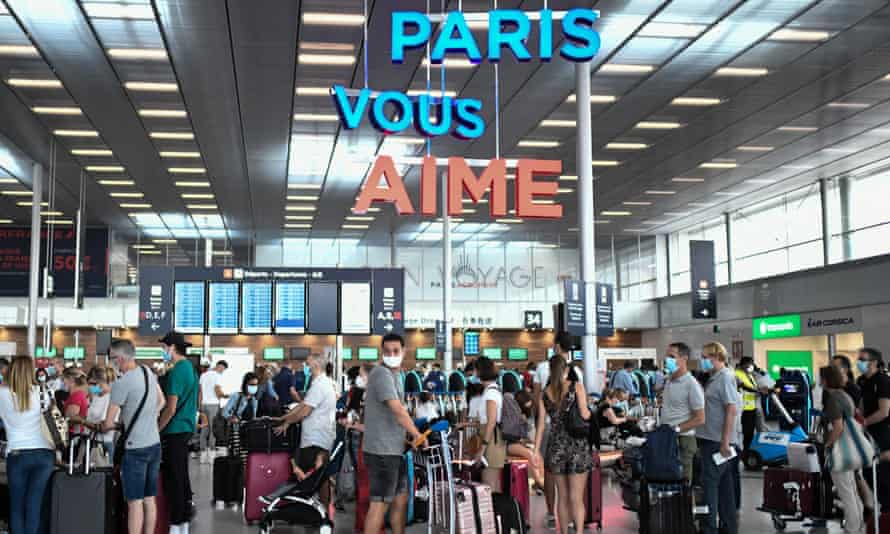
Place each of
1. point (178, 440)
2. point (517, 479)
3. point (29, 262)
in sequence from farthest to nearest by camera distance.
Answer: point (29, 262), point (517, 479), point (178, 440)

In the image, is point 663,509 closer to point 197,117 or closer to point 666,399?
point 666,399

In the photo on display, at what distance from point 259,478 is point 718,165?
1534cm

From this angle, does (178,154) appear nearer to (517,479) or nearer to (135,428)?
(517,479)

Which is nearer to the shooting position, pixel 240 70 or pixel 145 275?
pixel 240 70

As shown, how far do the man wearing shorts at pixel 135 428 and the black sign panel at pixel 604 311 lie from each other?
6.77 meters

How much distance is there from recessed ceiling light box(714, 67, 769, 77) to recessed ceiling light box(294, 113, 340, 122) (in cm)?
671

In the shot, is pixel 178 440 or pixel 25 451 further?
pixel 178 440

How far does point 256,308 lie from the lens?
58.2 ft

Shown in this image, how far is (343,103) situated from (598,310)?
4.48m

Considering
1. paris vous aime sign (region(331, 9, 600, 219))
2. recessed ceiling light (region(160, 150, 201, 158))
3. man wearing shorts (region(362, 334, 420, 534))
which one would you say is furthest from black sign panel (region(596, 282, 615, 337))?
recessed ceiling light (region(160, 150, 201, 158))

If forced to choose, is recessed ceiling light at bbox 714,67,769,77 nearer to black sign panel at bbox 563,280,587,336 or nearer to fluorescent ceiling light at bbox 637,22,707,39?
fluorescent ceiling light at bbox 637,22,707,39

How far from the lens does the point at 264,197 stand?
24.8m

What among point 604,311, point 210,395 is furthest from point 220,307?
point 604,311

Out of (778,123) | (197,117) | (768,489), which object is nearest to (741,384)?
(768,489)
